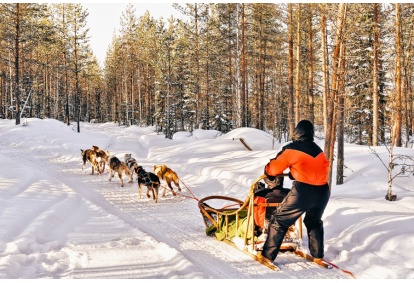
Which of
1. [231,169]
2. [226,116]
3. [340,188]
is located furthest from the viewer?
[226,116]

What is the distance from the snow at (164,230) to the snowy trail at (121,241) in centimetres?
2

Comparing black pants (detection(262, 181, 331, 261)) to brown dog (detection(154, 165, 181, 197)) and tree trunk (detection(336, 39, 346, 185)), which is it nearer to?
tree trunk (detection(336, 39, 346, 185))

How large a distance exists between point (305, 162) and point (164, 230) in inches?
130

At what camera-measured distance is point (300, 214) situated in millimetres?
4824

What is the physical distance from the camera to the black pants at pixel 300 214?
4.77 m

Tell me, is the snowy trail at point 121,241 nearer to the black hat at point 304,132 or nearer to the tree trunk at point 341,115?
the black hat at point 304,132

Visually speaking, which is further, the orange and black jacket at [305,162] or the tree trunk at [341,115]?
the tree trunk at [341,115]

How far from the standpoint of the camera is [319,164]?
478 centimetres

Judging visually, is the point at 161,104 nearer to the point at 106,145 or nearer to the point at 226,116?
the point at 226,116

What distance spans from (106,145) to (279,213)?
20.7 m

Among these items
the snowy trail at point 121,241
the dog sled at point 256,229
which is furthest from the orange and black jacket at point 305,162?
the snowy trail at point 121,241

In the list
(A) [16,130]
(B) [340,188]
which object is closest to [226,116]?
(A) [16,130]

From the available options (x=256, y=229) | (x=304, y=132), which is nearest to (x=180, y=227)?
(x=256, y=229)

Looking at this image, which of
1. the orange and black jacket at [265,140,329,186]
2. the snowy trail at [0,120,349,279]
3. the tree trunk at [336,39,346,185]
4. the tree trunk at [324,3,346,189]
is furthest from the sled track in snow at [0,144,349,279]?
the tree trunk at [336,39,346,185]
